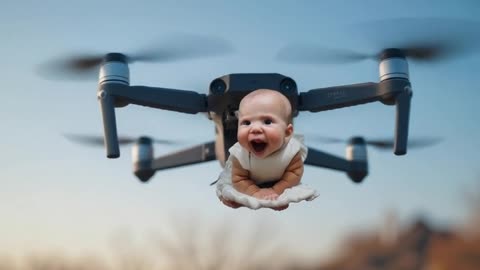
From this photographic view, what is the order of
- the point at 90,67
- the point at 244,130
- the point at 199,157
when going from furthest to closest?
the point at 199,157
the point at 90,67
the point at 244,130

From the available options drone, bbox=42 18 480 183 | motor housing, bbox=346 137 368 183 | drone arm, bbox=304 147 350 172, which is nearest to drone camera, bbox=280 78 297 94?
drone, bbox=42 18 480 183

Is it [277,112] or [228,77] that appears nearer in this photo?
[277,112]

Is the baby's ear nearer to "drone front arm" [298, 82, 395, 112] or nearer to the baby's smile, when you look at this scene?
the baby's smile

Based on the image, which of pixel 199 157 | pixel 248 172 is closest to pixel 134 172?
pixel 199 157

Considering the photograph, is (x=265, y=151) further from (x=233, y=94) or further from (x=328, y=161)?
(x=328, y=161)

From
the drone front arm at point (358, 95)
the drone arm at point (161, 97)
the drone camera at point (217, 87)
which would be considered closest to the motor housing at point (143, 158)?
the drone arm at point (161, 97)

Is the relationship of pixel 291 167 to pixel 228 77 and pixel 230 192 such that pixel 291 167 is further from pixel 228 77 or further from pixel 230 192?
pixel 228 77
